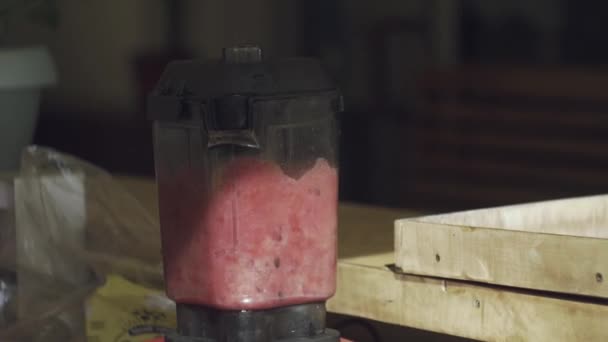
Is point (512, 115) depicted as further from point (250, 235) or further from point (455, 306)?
point (250, 235)

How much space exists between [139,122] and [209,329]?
178 inches

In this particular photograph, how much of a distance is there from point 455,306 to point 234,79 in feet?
1.47

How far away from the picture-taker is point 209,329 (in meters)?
1.34

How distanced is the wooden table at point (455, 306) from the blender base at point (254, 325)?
0.19m

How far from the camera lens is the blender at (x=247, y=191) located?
127cm

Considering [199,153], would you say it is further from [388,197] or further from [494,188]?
[388,197]

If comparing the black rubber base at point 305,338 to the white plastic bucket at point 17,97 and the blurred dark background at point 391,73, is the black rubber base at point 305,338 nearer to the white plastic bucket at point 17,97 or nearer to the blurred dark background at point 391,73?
the white plastic bucket at point 17,97

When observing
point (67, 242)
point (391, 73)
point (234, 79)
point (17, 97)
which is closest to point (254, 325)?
point (234, 79)

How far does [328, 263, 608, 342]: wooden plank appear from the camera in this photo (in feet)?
4.50

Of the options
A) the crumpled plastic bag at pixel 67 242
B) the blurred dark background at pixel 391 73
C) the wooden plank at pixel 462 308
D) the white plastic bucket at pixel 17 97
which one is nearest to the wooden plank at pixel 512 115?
the blurred dark background at pixel 391 73

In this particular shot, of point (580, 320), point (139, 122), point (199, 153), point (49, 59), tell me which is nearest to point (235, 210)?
point (199, 153)

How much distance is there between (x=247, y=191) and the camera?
128cm

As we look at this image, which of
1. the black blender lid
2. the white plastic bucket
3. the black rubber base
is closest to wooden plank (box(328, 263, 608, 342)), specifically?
the black rubber base

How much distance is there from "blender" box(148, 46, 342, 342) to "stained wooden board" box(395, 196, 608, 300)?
18cm
